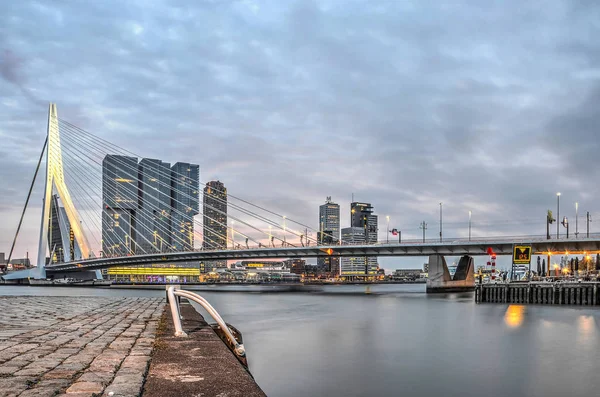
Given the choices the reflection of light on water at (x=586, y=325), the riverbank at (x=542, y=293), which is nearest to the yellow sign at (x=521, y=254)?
the riverbank at (x=542, y=293)

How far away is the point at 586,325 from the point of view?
29094 mm

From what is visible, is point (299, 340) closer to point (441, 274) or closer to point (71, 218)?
point (71, 218)

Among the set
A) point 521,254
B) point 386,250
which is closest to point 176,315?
point 521,254

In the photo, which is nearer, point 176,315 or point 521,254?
A: point 176,315

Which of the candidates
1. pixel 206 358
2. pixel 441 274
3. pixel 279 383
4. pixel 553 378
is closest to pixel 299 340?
pixel 279 383

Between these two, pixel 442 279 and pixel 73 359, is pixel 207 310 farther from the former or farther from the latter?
pixel 442 279

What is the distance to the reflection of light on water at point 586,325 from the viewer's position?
2580 centimetres

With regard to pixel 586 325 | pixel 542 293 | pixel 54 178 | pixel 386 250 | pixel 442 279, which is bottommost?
pixel 442 279

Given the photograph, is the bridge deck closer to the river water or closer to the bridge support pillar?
the bridge support pillar

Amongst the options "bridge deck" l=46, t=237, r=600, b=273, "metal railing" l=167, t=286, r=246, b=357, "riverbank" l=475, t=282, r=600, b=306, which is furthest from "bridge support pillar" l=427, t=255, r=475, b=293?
"metal railing" l=167, t=286, r=246, b=357

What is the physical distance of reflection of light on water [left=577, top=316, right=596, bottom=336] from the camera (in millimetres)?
25797

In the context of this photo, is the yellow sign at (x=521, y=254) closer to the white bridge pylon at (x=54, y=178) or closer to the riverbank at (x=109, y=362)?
the riverbank at (x=109, y=362)

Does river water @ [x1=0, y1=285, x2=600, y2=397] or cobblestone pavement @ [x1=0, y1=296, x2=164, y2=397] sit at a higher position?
cobblestone pavement @ [x1=0, y1=296, x2=164, y2=397]

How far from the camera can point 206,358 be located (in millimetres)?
7355
